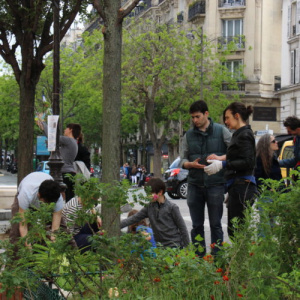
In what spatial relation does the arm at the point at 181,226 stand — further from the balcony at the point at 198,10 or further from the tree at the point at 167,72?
the balcony at the point at 198,10

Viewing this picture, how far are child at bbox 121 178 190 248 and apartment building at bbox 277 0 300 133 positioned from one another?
41303mm

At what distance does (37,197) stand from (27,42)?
915 cm

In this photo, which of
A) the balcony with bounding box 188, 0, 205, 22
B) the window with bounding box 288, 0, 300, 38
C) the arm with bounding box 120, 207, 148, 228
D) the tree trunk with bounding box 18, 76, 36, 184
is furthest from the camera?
the balcony with bounding box 188, 0, 205, 22

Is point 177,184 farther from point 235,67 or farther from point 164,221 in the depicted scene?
point 235,67

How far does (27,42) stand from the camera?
16.7 meters

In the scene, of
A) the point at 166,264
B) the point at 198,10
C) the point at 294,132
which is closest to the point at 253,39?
the point at 198,10

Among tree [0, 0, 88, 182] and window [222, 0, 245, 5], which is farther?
window [222, 0, 245, 5]

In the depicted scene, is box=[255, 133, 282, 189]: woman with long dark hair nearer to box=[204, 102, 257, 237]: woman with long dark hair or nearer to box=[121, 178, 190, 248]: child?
box=[121, 178, 190, 248]: child

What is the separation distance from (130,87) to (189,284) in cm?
4601

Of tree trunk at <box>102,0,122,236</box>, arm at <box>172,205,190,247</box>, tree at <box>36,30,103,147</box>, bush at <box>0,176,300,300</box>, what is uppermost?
tree at <box>36,30,103,147</box>

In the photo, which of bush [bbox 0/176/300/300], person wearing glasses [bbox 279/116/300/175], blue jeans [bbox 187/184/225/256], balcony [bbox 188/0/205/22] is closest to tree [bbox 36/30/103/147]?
balcony [bbox 188/0/205/22]

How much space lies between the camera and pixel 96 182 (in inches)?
203

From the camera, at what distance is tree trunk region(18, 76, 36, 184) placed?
16062mm

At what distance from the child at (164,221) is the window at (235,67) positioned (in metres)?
48.7
